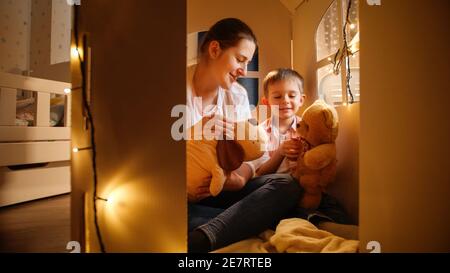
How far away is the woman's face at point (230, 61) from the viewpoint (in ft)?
3.76

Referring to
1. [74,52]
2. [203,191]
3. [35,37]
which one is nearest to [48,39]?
[35,37]

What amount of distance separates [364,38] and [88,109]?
710mm

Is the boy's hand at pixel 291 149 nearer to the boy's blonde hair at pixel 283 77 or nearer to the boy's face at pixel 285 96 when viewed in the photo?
the boy's face at pixel 285 96

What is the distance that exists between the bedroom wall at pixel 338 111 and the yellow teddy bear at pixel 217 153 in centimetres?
31

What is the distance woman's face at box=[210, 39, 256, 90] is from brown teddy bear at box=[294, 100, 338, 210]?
336 mm

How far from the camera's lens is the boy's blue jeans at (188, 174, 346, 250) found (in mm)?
854

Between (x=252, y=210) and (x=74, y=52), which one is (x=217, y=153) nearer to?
(x=252, y=210)

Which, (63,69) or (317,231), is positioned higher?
(63,69)

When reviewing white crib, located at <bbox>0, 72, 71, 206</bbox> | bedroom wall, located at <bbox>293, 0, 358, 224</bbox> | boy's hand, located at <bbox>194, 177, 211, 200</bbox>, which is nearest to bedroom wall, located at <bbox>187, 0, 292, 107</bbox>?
bedroom wall, located at <bbox>293, 0, 358, 224</bbox>

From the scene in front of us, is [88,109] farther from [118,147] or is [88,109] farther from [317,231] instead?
[317,231]

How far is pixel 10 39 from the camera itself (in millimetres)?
2693

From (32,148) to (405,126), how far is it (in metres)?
2.05

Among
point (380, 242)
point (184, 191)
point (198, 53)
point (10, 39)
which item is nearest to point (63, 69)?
point (10, 39)

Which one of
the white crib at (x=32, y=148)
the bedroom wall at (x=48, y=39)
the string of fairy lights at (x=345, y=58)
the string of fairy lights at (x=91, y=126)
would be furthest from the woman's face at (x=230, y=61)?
the bedroom wall at (x=48, y=39)
